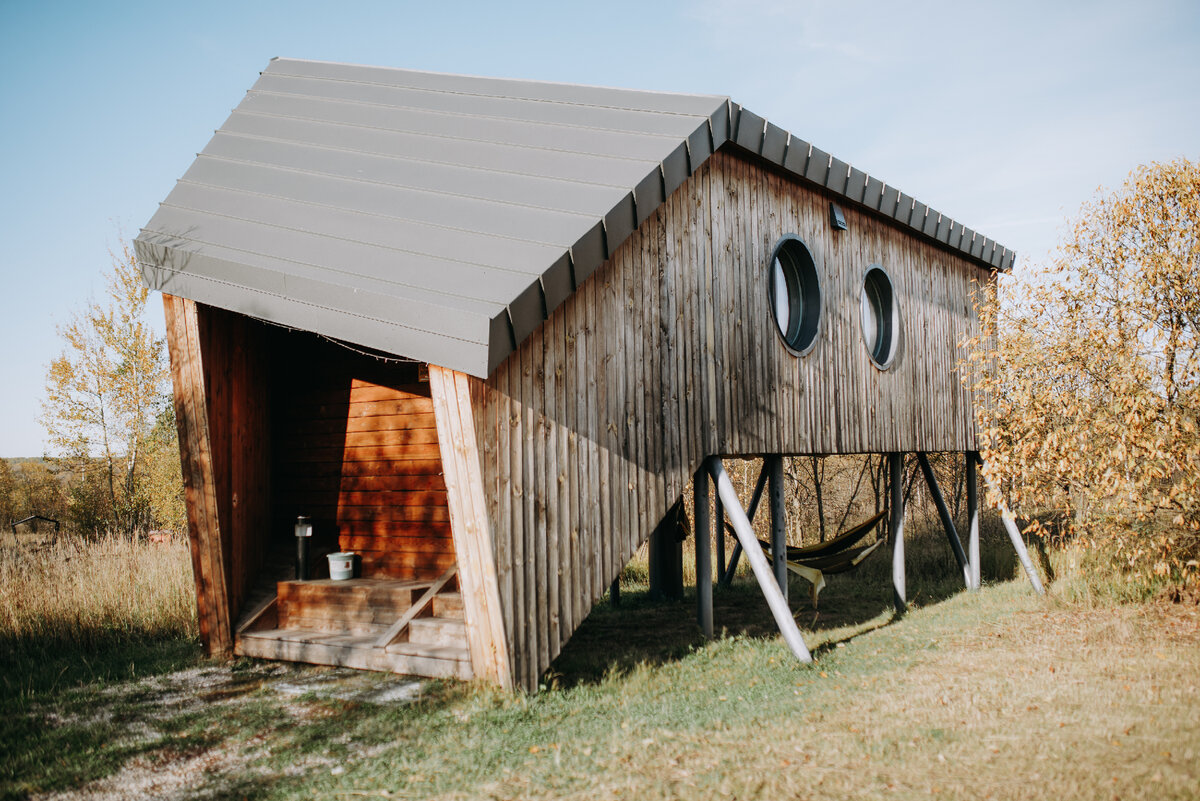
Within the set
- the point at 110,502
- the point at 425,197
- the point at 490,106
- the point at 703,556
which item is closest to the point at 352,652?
the point at 703,556

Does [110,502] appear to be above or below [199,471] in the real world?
below

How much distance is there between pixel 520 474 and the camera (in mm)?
4973

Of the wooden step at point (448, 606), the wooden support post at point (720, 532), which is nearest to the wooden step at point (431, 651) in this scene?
the wooden step at point (448, 606)

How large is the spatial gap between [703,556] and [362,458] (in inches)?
133

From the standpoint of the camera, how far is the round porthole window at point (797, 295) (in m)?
7.61

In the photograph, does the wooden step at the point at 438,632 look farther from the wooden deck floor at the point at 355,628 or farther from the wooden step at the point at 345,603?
the wooden step at the point at 345,603

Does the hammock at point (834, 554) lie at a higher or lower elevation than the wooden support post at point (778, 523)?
lower

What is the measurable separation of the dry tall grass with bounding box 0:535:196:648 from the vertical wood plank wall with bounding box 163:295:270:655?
120 cm

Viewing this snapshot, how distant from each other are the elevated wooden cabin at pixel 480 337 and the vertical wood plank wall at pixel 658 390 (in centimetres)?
2

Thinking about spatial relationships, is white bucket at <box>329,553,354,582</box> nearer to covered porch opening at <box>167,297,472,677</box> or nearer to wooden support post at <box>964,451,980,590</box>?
covered porch opening at <box>167,297,472,677</box>

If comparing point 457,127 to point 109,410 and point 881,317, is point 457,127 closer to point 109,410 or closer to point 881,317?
point 881,317

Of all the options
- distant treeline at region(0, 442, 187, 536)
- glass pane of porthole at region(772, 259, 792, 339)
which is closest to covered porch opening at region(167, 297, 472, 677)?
glass pane of porthole at region(772, 259, 792, 339)

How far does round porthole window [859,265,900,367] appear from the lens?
348 inches

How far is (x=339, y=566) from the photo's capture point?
23.1 feet
